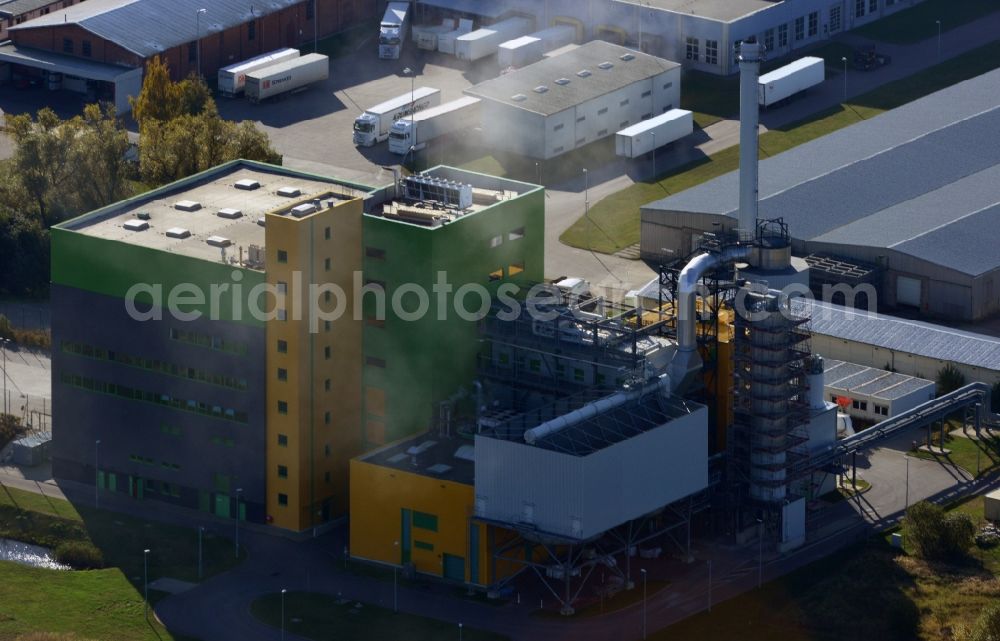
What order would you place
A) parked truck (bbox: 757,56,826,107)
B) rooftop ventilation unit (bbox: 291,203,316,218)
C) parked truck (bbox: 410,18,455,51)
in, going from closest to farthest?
rooftop ventilation unit (bbox: 291,203,316,218)
parked truck (bbox: 757,56,826,107)
parked truck (bbox: 410,18,455,51)

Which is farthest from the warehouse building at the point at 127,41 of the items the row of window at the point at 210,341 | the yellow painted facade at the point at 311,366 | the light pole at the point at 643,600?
the light pole at the point at 643,600

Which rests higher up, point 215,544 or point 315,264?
point 315,264

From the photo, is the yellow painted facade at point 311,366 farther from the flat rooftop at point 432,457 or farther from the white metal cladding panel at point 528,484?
the white metal cladding panel at point 528,484

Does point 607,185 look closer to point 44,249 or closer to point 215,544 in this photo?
point 44,249

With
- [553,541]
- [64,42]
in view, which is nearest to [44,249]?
[64,42]

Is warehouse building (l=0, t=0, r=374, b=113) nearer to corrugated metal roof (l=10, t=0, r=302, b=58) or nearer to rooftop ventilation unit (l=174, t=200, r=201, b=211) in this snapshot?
corrugated metal roof (l=10, t=0, r=302, b=58)

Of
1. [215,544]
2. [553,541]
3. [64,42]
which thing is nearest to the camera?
[553,541]

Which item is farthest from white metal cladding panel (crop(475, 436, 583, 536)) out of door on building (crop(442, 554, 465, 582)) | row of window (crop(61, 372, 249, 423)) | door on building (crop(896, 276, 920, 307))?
door on building (crop(896, 276, 920, 307))
